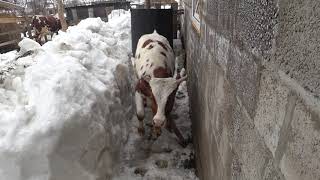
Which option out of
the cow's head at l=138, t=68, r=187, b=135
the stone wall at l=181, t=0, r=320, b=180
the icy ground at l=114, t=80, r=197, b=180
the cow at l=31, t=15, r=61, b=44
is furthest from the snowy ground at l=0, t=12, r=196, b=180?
the cow at l=31, t=15, r=61, b=44

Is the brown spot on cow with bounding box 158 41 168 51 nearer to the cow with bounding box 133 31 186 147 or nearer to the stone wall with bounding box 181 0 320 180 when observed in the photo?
the cow with bounding box 133 31 186 147

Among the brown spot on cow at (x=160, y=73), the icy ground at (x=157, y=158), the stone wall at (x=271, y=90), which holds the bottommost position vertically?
the icy ground at (x=157, y=158)

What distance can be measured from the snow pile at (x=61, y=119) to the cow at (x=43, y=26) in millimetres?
10726

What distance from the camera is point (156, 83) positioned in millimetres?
4141

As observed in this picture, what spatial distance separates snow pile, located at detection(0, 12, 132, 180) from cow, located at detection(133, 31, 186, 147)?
0.38 meters

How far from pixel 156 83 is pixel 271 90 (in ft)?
10.0

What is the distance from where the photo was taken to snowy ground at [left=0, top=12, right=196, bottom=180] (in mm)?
2582

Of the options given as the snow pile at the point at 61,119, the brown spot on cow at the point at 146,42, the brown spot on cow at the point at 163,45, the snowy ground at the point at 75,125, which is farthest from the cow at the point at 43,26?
the snow pile at the point at 61,119

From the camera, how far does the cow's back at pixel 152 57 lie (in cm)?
477

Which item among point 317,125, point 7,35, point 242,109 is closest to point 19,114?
point 242,109

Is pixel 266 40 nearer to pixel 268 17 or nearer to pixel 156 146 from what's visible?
pixel 268 17

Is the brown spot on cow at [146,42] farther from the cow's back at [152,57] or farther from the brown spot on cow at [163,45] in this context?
the brown spot on cow at [163,45]

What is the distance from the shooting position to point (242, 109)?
155 cm

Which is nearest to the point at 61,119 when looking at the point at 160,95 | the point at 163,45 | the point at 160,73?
the point at 160,95
